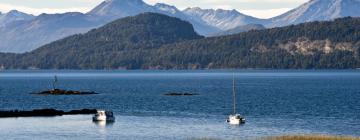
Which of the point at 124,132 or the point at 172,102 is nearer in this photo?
the point at 124,132

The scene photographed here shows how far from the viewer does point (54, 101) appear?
170 m

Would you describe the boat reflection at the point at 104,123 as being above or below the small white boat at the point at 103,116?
below

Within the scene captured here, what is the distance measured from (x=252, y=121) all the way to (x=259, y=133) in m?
18.4

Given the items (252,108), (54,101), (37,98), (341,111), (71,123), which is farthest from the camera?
(37,98)

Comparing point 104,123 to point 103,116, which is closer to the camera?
point 104,123

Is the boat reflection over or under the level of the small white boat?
under

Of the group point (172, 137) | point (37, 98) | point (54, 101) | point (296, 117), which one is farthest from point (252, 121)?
point (37, 98)

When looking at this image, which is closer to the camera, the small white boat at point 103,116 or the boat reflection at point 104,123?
the boat reflection at point 104,123

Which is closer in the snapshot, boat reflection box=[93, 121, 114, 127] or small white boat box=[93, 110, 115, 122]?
boat reflection box=[93, 121, 114, 127]

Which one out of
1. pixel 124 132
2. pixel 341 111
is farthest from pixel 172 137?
pixel 341 111

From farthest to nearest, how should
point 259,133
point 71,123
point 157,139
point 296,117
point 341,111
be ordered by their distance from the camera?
point 341,111 → point 296,117 → point 71,123 → point 259,133 → point 157,139

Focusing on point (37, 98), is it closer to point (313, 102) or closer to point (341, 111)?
point (313, 102)

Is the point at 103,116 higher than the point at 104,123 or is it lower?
higher

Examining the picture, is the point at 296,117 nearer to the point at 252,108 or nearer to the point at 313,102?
the point at 252,108
